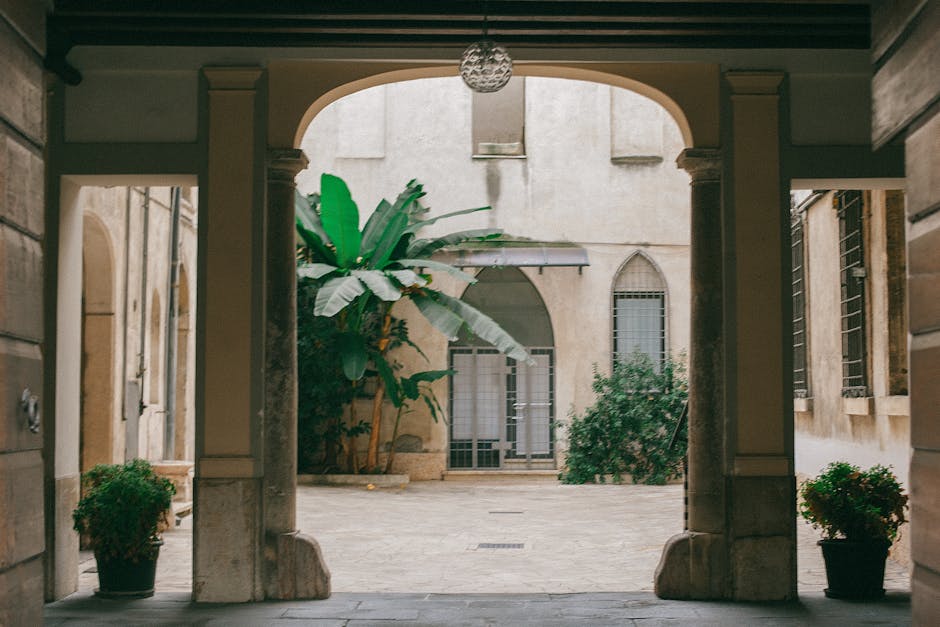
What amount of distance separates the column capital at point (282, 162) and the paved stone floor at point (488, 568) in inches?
111

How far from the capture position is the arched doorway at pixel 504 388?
64.3ft

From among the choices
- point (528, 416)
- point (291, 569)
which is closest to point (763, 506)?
point (291, 569)

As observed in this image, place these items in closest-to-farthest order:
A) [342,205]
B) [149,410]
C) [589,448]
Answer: [149,410] < [342,205] < [589,448]

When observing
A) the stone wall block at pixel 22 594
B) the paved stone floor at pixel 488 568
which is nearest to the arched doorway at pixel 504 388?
the paved stone floor at pixel 488 568

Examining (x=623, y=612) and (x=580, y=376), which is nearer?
(x=623, y=612)

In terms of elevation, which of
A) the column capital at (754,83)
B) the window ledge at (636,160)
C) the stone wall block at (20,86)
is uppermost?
the window ledge at (636,160)

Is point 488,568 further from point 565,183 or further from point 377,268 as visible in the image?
point 565,183

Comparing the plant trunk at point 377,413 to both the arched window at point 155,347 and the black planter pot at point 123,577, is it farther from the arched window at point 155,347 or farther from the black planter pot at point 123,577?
the black planter pot at point 123,577

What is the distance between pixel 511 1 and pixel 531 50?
1344 mm

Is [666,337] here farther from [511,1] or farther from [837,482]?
[511,1]

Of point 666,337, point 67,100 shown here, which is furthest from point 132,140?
point 666,337

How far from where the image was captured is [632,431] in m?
18.4

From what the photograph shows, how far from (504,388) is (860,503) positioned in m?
12.1

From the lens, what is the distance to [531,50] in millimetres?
7844
